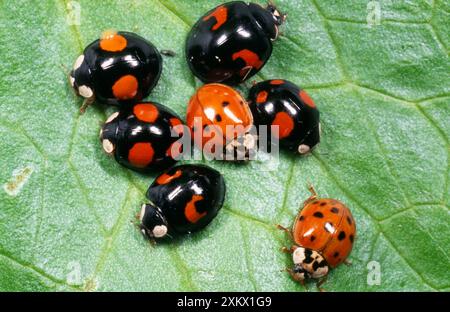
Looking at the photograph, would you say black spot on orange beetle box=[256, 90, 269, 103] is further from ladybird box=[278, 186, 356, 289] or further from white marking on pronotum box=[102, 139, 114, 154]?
white marking on pronotum box=[102, 139, 114, 154]

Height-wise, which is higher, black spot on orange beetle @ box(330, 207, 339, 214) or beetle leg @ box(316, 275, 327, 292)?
black spot on orange beetle @ box(330, 207, 339, 214)

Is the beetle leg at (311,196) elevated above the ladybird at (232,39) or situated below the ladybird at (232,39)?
below

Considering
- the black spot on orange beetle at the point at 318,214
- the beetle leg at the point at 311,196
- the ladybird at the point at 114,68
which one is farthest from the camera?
the beetle leg at the point at 311,196

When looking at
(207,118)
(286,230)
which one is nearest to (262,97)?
(207,118)

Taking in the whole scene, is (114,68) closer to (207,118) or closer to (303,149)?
(207,118)

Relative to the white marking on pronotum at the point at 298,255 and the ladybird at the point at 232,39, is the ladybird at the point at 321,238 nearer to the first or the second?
the white marking on pronotum at the point at 298,255

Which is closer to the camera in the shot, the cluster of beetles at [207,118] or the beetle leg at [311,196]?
the cluster of beetles at [207,118]

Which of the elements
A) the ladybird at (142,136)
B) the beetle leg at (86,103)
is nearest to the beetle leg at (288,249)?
the ladybird at (142,136)

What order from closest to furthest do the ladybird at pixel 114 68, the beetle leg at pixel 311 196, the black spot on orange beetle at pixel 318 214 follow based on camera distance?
the ladybird at pixel 114 68 → the black spot on orange beetle at pixel 318 214 → the beetle leg at pixel 311 196

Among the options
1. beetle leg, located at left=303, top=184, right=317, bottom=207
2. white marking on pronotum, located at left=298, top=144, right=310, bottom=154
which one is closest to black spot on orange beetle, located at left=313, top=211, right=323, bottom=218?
beetle leg, located at left=303, top=184, right=317, bottom=207
